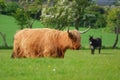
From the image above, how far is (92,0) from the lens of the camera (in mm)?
71938

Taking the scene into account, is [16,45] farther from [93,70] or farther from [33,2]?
[33,2]

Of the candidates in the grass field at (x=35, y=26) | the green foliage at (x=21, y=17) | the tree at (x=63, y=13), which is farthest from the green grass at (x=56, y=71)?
the grass field at (x=35, y=26)

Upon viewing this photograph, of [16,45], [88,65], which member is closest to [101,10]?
[16,45]

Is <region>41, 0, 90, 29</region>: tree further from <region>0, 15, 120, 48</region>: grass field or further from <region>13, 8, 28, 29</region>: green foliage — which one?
<region>0, 15, 120, 48</region>: grass field

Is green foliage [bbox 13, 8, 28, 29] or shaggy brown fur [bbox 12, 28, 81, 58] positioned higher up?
shaggy brown fur [bbox 12, 28, 81, 58]

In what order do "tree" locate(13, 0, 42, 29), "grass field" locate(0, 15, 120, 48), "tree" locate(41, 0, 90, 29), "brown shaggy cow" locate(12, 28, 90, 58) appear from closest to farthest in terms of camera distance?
"brown shaggy cow" locate(12, 28, 90, 58) < "tree" locate(41, 0, 90, 29) < "tree" locate(13, 0, 42, 29) < "grass field" locate(0, 15, 120, 48)

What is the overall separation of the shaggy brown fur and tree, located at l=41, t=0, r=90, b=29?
3766cm

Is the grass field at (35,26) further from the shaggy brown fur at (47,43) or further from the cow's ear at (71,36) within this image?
the cow's ear at (71,36)

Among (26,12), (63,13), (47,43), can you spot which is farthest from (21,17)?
(47,43)

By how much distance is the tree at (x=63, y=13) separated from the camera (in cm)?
6256

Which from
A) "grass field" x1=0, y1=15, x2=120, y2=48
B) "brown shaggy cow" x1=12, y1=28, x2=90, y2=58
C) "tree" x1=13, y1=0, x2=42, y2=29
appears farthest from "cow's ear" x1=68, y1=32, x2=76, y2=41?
"grass field" x1=0, y1=15, x2=120, y2=48

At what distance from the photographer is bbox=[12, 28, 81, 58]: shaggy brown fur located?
23.2 m

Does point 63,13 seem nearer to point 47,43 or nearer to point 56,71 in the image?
point 47,43

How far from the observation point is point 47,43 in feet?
76.5
